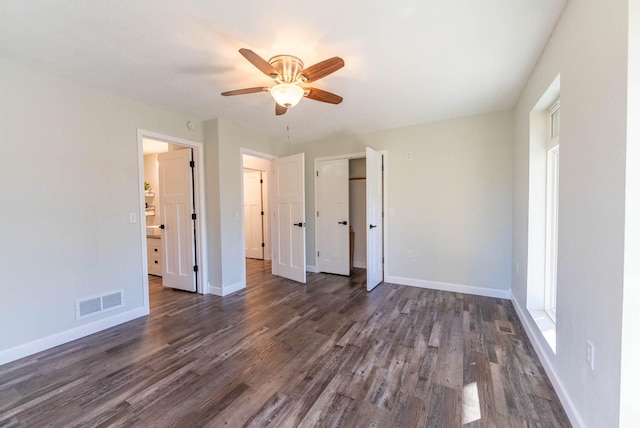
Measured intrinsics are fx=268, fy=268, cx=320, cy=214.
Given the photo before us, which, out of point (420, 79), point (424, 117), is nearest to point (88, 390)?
point (420, 79)

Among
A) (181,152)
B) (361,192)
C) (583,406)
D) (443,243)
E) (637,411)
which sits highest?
(181,152)

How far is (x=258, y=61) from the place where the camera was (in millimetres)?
1730

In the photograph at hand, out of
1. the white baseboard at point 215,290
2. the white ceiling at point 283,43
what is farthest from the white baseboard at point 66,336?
the white ceiling at point 283,43

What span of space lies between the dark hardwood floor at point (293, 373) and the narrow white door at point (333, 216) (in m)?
1.60

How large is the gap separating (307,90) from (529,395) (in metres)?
2.68

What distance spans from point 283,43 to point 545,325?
9.94ft

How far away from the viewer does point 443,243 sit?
378 cm

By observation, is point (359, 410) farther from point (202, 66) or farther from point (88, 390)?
point (202, 66)

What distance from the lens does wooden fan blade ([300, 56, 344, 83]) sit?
177 cm

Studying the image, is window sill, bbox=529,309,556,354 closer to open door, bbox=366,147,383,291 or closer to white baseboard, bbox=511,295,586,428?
white baseboard, bbox=511,295,586,428

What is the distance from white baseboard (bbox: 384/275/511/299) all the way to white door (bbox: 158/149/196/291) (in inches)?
118

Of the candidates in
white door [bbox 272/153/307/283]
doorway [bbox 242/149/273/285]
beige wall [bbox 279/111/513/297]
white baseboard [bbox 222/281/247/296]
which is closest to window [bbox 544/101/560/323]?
beige wall [bbox 279/111/513/297]

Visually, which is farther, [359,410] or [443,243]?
[443,243]

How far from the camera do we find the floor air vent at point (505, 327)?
2.57 meters
